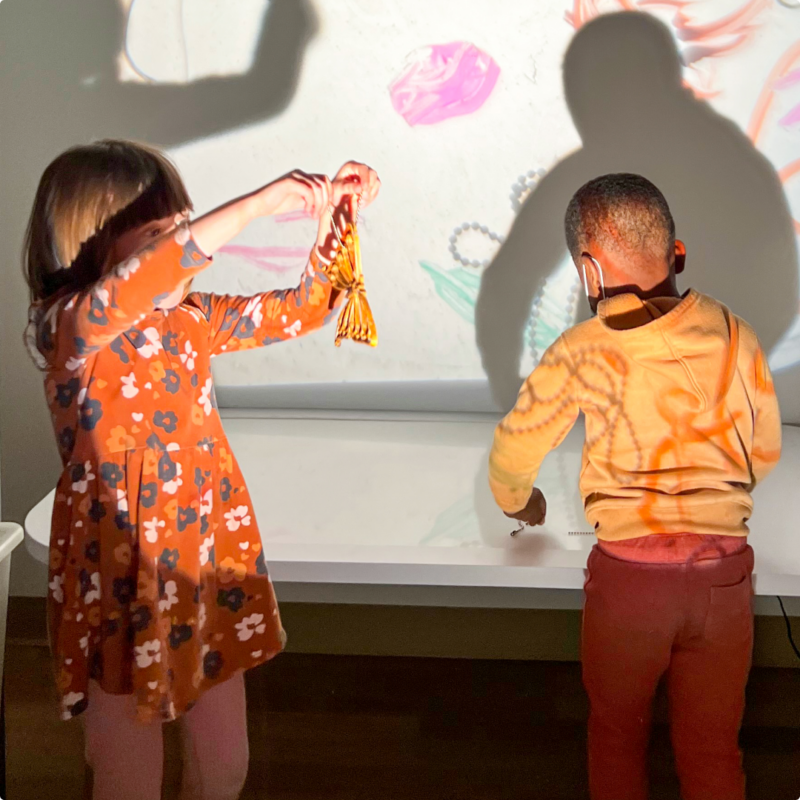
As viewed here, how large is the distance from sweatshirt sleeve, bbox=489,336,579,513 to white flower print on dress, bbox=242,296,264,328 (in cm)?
34

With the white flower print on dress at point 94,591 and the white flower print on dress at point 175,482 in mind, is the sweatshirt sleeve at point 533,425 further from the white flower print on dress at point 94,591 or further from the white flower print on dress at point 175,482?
the white flower print on dress at point 94,591

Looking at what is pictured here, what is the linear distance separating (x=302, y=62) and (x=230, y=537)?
0.70 meters

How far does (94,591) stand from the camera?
0.97 metres

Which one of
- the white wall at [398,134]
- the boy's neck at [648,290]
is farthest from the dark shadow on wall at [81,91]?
the boy's neck at [648,290]

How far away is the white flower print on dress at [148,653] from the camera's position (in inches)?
38.5

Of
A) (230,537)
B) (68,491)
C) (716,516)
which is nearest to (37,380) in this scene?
(68,491)

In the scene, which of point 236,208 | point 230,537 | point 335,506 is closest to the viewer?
point 236,208

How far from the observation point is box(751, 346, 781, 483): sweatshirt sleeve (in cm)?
91

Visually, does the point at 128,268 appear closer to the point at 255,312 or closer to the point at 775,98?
the point at 255,312

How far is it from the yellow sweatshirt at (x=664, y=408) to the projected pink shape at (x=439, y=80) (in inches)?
20.1

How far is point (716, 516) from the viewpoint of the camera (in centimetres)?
91

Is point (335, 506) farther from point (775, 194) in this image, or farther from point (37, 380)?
point (775, 194)

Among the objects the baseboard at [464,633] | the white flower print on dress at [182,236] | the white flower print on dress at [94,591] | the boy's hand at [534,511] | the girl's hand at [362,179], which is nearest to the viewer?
the white flower print on dress at [182,236]

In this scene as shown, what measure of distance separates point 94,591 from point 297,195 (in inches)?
20.6
